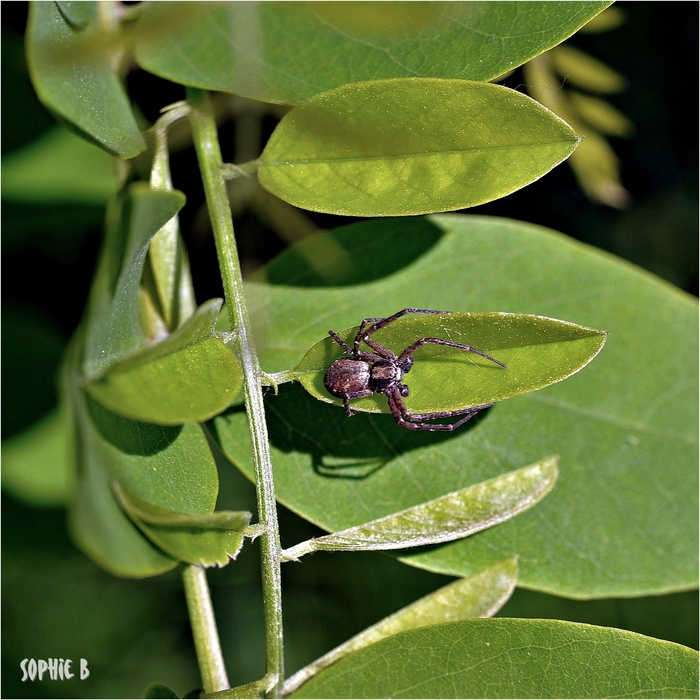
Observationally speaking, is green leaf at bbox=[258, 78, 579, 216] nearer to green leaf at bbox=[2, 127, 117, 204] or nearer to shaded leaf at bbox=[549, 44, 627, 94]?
green leaf at bbox=[2, 127, 117, 204]

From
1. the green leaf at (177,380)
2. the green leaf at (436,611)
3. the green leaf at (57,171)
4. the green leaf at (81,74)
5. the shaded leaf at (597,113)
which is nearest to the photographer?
the green leaf at (177,380)

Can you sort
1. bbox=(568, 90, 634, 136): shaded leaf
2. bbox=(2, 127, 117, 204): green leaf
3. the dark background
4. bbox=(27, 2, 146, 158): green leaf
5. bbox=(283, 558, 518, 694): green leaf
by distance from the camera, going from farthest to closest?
bbox=(568, 90, 634, 136): shaded leaf
the dark background
bbox=(2, 127, 117, 204): green leaf
bbox=(283, 558, 518, 694): green leaf
bbox=(27, 2, 146, 158): green leaf

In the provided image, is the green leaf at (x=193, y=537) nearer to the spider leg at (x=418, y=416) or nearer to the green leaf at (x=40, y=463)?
the spider leg at (x=418, y=416)

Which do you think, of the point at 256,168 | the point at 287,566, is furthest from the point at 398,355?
the point at 287,566

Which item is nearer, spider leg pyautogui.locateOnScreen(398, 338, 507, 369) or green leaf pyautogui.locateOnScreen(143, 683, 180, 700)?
spider leg pyautogui.locateOnScreen(398, 338, 507, 369)

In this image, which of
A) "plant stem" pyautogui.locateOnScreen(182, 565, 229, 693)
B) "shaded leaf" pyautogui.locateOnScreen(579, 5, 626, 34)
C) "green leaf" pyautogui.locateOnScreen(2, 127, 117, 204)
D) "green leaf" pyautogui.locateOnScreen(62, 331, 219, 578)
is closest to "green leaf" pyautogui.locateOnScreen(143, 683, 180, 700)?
"plant stem" pyautogui.locateOnScreen(182, 565, 229, 693)

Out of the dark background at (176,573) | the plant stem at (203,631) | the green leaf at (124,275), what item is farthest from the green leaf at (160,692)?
the dark background at (176,573)

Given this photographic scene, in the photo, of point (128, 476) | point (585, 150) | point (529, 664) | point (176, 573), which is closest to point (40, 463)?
point (176, 573)
